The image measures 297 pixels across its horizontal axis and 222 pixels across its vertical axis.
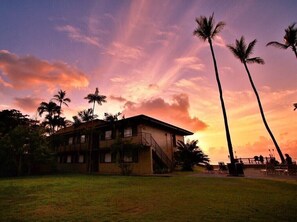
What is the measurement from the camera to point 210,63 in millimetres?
21359

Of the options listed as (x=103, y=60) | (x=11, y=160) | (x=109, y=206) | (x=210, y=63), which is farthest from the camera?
(x=11, y=160)

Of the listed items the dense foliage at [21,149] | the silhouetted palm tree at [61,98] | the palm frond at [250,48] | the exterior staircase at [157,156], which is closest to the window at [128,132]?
the exterior staircase at [157,156]

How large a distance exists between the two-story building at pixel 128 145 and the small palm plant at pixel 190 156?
147cm

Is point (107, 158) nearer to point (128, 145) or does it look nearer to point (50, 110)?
point (128, 145)

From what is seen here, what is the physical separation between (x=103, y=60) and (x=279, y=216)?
14.7m

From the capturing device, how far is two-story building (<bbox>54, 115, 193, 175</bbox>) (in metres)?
20.6

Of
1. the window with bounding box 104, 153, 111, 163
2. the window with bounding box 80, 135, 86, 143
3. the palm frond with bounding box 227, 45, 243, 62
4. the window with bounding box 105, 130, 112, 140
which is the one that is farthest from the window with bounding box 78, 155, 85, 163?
the palm frond with bounding box 227, 45, 243, 62

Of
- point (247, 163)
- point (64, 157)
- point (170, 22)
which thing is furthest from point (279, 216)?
point (64, 157)

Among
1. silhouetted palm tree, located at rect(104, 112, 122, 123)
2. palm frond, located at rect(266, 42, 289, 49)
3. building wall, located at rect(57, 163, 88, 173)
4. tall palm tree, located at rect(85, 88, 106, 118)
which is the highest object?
palm frond, located at rect(266, 42, 289, 49)

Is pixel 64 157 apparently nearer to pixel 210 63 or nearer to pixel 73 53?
pixel 73 53

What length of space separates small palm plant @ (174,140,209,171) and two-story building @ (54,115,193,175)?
147 cm

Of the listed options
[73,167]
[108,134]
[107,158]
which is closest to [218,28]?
[108,134]

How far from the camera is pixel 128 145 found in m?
19.1

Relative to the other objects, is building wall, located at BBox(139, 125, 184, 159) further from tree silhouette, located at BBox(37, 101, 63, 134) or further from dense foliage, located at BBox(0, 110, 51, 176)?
tree silhouette, located at BBox(37, 101, 63, 134)
